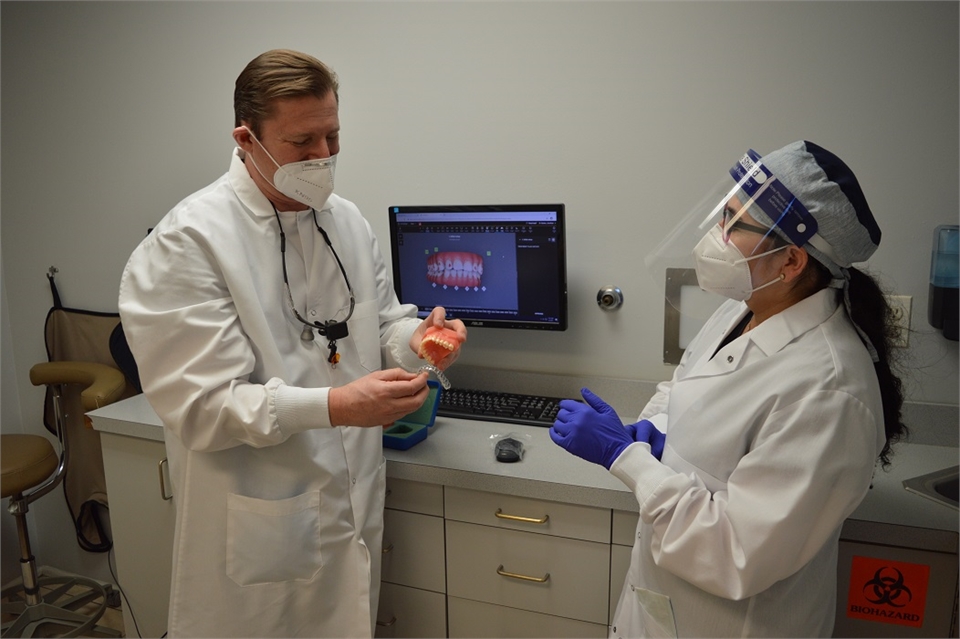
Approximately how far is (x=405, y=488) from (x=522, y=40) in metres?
1.41

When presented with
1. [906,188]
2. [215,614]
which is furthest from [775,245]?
[215,614]

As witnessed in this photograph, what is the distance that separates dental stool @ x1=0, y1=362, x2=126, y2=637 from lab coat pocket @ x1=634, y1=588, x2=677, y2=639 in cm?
192

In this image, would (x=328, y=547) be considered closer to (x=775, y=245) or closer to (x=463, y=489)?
(x=463, y=489)

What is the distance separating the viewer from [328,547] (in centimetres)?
151

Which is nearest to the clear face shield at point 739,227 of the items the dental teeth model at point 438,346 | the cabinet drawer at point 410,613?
the dental teeth model at point 438,346

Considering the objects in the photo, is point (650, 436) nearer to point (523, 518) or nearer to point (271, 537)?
point (523, 518)

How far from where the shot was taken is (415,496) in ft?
6.01

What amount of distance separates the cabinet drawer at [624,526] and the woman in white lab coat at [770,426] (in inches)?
9.9

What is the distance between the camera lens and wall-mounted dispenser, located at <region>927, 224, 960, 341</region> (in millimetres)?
1720

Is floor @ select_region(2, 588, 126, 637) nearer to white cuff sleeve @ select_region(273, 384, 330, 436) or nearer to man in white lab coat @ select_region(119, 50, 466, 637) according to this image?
man in white lab coat @ select_region(119, 50, 466, 637)

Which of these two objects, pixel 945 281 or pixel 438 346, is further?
pixel 945 281

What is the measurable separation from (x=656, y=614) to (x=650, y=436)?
37 centimetres

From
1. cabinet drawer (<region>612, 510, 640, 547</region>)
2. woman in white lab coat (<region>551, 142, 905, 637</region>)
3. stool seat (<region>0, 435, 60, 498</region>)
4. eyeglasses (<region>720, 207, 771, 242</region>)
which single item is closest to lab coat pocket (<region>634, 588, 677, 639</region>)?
woman in white lab coat (<region>551, 142, 905, 637</region>)

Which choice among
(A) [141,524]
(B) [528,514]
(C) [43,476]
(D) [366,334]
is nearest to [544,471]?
(B) [528,514]
